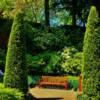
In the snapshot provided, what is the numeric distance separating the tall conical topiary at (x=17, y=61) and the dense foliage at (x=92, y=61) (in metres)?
2.60

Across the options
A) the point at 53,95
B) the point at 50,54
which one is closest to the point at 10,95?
the point at 53,95

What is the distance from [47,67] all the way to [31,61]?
1337mm

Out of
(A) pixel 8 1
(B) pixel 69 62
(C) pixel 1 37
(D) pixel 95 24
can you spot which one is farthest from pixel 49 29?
(D) pixel 95 24

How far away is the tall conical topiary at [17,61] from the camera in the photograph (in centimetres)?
1914

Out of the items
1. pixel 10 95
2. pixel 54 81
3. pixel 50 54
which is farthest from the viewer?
pixel 50 54

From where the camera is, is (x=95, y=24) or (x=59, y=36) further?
(x=59, y=36)

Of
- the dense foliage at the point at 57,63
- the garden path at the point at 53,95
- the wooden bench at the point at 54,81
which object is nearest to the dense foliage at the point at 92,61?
the garden path at the point at 53,95

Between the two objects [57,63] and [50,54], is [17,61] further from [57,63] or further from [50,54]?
[50,54]

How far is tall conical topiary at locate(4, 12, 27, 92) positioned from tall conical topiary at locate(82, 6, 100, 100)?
260 centimetres

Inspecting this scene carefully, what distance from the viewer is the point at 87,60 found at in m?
19.0

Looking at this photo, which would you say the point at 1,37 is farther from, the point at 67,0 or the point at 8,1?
the point at 8,1

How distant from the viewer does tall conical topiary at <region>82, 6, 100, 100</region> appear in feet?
61.7

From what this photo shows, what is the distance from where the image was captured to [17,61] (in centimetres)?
1939

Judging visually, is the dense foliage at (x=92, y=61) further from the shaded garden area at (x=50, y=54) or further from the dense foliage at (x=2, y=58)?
the dense foliage at (x=2, y=58)
